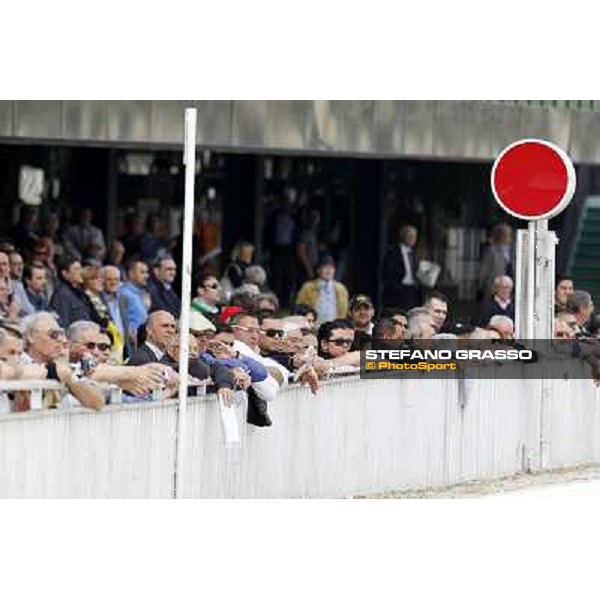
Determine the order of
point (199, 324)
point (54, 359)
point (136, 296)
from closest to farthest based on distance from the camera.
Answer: point (54, 359), point (199, 324), point (136, 296)

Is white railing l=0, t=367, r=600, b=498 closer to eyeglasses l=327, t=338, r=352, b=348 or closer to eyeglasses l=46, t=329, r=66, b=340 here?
eyeglasses l=327, t=338, r=352, b=348

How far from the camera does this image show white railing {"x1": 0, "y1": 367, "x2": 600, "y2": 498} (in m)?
12.7

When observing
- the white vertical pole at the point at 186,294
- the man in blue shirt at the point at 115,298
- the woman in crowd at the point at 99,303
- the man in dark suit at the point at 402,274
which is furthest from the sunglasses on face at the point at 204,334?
the man in dark suit at the point at 402,274

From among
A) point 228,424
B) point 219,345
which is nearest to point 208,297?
point 219,345

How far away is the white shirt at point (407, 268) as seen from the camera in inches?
1019

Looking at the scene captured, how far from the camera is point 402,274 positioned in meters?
25.9

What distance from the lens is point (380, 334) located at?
16.0 meters

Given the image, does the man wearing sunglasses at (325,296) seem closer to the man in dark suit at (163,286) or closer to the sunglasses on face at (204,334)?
the man in dark suit at (163,286)

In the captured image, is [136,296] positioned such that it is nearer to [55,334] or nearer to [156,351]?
[156,351]

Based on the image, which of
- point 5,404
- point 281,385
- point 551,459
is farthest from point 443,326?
point 5,404

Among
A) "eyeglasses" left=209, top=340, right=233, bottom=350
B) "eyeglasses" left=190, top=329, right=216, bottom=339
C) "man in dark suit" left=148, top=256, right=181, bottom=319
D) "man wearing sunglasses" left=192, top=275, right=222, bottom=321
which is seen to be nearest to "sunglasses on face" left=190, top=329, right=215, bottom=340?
"eyeglasses" left=190, top=329, right=216, bottom=339

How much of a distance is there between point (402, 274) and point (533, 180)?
9298 mm
